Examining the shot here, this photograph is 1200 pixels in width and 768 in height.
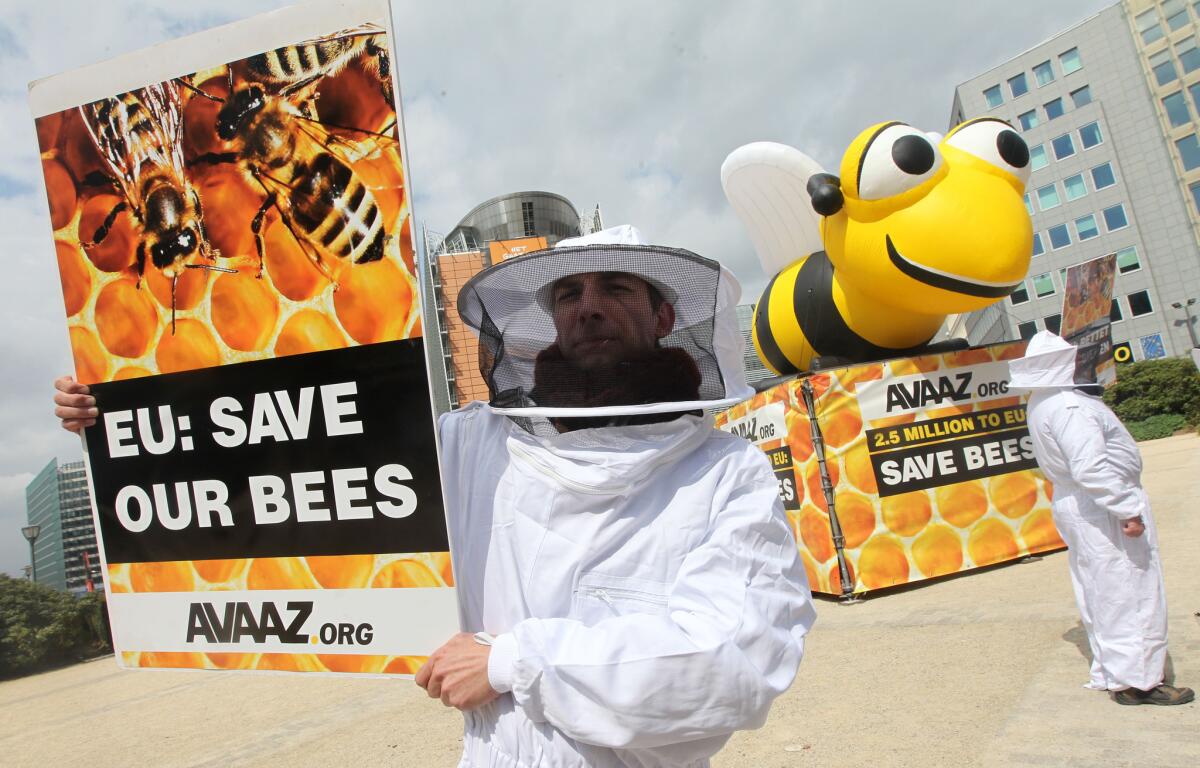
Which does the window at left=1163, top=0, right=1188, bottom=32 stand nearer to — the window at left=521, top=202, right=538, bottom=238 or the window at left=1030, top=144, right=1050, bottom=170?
the window at left=1030, top=144, right=1050, bottom=170

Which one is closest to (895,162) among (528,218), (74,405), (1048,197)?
(74,405)

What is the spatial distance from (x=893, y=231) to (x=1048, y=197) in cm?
4041

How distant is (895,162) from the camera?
22.5ft

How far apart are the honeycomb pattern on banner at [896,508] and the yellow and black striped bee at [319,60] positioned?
22.4ft

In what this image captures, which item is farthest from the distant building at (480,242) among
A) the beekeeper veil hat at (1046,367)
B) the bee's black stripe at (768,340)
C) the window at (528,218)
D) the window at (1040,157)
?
the beekeeper veil hat at (1046,367)

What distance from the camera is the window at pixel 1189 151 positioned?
35281 millimetres

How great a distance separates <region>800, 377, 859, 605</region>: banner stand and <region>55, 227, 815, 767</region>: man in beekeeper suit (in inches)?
230

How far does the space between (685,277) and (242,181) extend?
107 centimetres

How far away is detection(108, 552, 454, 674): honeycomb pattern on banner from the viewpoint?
1.48 metres

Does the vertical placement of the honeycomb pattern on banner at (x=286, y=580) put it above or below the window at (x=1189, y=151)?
below

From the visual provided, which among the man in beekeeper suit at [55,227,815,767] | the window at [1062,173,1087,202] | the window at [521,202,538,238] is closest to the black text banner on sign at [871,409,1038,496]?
the man in beekeeper suit at [55,227,815,767]

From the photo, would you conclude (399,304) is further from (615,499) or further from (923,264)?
(923,264)

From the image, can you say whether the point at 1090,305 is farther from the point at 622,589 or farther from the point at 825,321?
the point at 622,589

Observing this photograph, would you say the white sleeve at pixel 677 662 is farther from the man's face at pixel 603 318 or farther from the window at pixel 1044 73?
the window at pixel 1044 73
